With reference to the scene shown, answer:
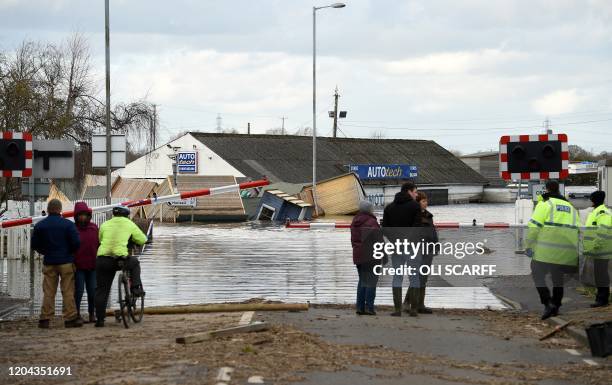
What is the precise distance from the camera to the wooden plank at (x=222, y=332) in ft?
38.3

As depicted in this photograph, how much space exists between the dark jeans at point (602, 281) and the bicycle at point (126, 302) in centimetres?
657

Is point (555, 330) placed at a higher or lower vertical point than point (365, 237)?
lower

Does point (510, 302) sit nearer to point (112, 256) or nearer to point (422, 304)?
point (422, 304)

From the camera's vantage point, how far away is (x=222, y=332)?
→ 39.5 feet

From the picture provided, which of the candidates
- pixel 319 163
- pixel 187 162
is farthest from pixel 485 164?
pixel 187 162

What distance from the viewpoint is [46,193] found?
62.4 feet

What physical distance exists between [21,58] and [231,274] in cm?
1587

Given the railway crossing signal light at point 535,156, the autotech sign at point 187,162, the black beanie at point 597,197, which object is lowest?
the black beanie at point 597,197

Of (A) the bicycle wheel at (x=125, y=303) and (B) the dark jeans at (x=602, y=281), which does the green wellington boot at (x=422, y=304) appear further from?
(A) the bicycle wheel at (x=125, y=303)

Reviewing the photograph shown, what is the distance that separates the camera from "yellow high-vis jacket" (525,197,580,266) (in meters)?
14.7

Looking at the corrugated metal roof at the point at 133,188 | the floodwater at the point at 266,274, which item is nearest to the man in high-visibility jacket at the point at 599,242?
the floodwater at the point at 266,274

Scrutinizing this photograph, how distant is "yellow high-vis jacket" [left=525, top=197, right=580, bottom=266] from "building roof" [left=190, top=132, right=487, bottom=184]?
192 ft

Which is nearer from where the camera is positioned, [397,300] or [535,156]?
[397,300]

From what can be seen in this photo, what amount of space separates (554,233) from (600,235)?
5.08ft
